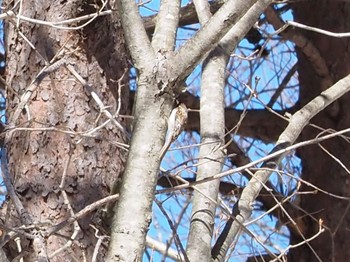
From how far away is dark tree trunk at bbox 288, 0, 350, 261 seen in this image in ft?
14.1

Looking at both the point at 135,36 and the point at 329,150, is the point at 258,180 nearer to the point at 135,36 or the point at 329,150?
the point at 135,36

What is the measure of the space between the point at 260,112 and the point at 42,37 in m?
2.18

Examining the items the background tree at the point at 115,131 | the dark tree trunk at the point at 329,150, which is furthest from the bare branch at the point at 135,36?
the dark tree trunk at the point at 329,150

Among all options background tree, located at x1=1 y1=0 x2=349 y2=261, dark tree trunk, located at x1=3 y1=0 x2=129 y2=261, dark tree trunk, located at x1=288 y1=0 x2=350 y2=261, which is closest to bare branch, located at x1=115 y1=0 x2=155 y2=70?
background tree, located at x1=1 y1=0 x2=349 y2=261

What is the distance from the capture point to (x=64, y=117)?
2691mm

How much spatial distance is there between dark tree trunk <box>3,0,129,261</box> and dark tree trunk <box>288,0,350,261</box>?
1.82 m

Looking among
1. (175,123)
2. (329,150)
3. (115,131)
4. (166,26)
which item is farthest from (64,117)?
(329,150)

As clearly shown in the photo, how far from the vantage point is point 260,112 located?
473 cm

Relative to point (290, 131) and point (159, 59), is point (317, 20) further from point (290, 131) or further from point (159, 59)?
point (159, 59)

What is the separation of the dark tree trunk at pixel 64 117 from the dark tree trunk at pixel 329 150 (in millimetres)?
1818

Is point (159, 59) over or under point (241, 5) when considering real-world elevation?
under

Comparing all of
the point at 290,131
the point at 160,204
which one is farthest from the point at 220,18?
the point at 290,131

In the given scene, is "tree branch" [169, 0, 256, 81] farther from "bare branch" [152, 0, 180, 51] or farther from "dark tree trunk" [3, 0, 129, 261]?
"dark tree trunk" [3, 0, 129, 261]

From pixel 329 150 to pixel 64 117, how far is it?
6.98 ft
